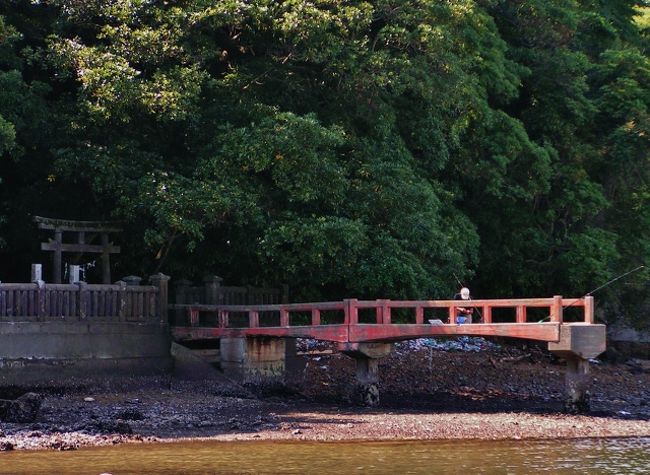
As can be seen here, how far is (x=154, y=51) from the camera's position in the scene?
88.6ft

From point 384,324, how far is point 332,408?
2.14 metres

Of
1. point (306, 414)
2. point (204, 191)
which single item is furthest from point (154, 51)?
point (306, 414)

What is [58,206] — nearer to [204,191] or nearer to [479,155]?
[204,191]

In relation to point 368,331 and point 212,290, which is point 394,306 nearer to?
point 368,331

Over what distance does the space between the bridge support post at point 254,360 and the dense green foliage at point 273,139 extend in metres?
1.98

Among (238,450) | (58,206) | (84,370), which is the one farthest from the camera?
(58,206)

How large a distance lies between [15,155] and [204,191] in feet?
16.1

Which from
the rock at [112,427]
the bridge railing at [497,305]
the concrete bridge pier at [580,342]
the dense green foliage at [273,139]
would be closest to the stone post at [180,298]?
the dense green foliage at [273,139]

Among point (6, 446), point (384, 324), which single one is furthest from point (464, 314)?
point (6, 446)

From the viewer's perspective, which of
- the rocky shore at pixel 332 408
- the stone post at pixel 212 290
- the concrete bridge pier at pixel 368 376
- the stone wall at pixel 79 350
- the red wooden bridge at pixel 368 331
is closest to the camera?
the rocky shore at pixel 332 408

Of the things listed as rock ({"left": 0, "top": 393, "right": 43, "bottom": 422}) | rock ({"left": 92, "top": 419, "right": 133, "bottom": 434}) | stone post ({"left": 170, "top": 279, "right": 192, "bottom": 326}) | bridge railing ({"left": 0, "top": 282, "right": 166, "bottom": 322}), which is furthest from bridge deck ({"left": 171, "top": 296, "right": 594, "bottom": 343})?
rock ({"left": 0, "top": 393, "right": 43, "bottom": 422})

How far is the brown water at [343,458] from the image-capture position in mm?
→ 16547

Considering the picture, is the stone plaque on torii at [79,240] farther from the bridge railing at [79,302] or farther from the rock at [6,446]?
the rock at [6,446]

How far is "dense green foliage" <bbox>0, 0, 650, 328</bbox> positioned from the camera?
26078 millimetres
